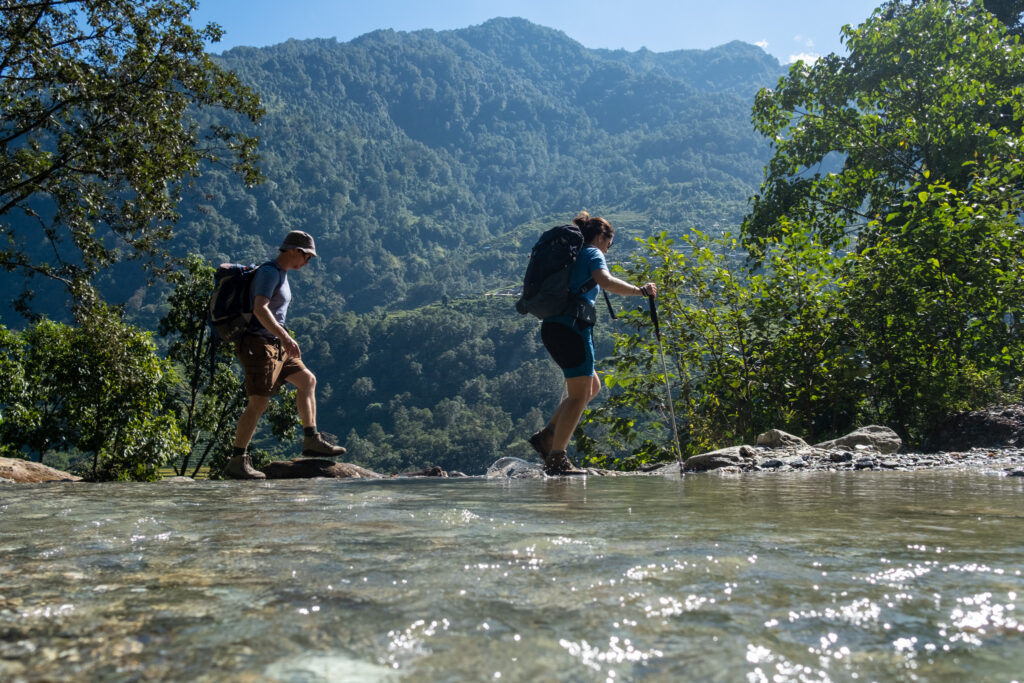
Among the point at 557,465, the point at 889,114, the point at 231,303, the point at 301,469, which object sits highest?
the point at 889,114

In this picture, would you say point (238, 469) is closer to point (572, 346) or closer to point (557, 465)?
point (557, 465)

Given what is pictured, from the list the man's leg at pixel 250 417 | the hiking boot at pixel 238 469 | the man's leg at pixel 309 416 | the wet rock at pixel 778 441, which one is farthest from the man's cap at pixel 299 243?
the wet rock at pixel 778 441

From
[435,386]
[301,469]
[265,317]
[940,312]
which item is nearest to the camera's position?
[265,317]

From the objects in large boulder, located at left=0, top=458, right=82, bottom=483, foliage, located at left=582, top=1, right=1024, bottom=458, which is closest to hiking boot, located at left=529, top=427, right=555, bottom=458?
foliage, located at left=582, top=1, right=1024, bottom=458

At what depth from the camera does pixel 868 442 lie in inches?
349

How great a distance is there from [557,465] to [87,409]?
26.0m

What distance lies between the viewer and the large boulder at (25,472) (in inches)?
452

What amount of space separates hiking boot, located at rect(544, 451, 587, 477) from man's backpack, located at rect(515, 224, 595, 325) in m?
1.29

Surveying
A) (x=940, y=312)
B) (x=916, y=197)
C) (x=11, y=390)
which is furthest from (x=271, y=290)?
(x=11, y=390)

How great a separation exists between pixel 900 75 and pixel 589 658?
79.5ft

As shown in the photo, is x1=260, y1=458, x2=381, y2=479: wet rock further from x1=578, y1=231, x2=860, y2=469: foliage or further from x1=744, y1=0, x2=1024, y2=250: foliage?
x1=744, y1=0, x2=1024, y2=250: foliage

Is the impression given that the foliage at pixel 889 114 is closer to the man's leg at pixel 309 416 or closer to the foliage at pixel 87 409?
the man's leg at pixel 309 416

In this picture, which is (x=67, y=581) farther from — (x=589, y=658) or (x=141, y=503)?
(x=141, y=503)

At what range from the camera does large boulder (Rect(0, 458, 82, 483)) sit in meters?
11.5
